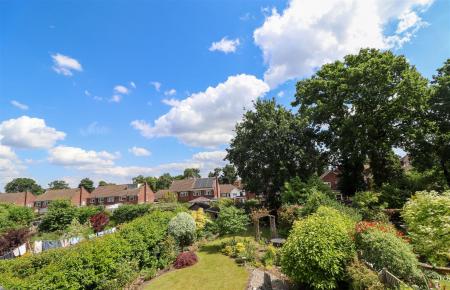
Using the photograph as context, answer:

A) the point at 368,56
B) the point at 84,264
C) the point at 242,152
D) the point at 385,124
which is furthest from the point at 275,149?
the point at 84,264

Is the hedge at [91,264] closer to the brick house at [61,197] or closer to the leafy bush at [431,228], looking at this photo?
the leafy bush at [431,228]

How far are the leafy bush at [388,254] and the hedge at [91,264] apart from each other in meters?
11.0

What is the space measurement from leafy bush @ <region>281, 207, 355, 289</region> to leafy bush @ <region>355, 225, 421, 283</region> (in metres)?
0.68

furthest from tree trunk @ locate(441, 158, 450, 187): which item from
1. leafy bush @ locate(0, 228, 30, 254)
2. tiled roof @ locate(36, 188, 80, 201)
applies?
tiled roof @ locate(36, 188, 80, 201)

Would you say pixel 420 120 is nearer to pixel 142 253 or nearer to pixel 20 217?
pixel 142 253

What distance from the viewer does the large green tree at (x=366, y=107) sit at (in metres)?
24.0

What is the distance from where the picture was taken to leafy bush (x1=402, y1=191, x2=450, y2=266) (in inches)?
415

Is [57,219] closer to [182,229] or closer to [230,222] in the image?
[182,229]

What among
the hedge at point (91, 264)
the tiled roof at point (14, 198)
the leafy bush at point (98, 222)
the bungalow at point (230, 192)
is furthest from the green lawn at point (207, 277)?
the tiled roof at point (14, 198)

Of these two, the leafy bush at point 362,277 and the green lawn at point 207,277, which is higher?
the leafy bush at point 362,277

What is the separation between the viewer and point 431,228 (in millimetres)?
11242

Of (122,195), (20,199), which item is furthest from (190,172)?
(20,199)

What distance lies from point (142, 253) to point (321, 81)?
77.0ft

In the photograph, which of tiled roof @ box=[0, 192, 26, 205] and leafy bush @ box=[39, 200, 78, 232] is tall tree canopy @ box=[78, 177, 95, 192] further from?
leafy bush @ box=[39, 200, 78, 232]
